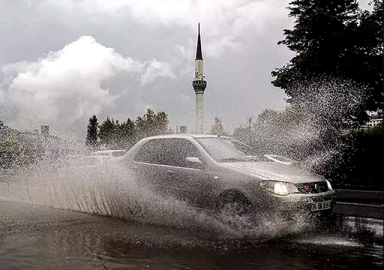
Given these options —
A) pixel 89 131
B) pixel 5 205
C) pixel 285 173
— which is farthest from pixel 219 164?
pixel 89 131

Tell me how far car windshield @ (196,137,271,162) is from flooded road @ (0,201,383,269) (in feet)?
4.24

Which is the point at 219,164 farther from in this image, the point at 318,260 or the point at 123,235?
the point at 318,260

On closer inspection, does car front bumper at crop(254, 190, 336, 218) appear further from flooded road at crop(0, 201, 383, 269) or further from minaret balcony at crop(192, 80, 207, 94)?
minaret balcony at crop(192, 80, 207, 94)

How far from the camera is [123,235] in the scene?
7.66m

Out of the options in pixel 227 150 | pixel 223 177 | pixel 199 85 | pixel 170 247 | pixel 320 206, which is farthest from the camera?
pixel 199 85

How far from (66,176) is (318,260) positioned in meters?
7.09

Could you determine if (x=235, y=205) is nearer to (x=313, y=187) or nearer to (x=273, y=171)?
(x=273, y=171)

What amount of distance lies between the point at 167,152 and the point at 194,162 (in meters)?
0.94

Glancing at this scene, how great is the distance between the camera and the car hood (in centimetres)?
729

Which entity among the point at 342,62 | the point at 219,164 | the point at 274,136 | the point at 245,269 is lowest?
the point at 245,269

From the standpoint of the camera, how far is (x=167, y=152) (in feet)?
29.3

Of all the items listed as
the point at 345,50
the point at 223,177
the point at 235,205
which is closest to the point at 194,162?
the point at 223,177

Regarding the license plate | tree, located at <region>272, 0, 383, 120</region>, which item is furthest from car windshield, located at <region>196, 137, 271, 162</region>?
tree, located at <region>272, 0, 383, 120</region>

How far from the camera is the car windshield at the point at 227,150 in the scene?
822 centimetres
